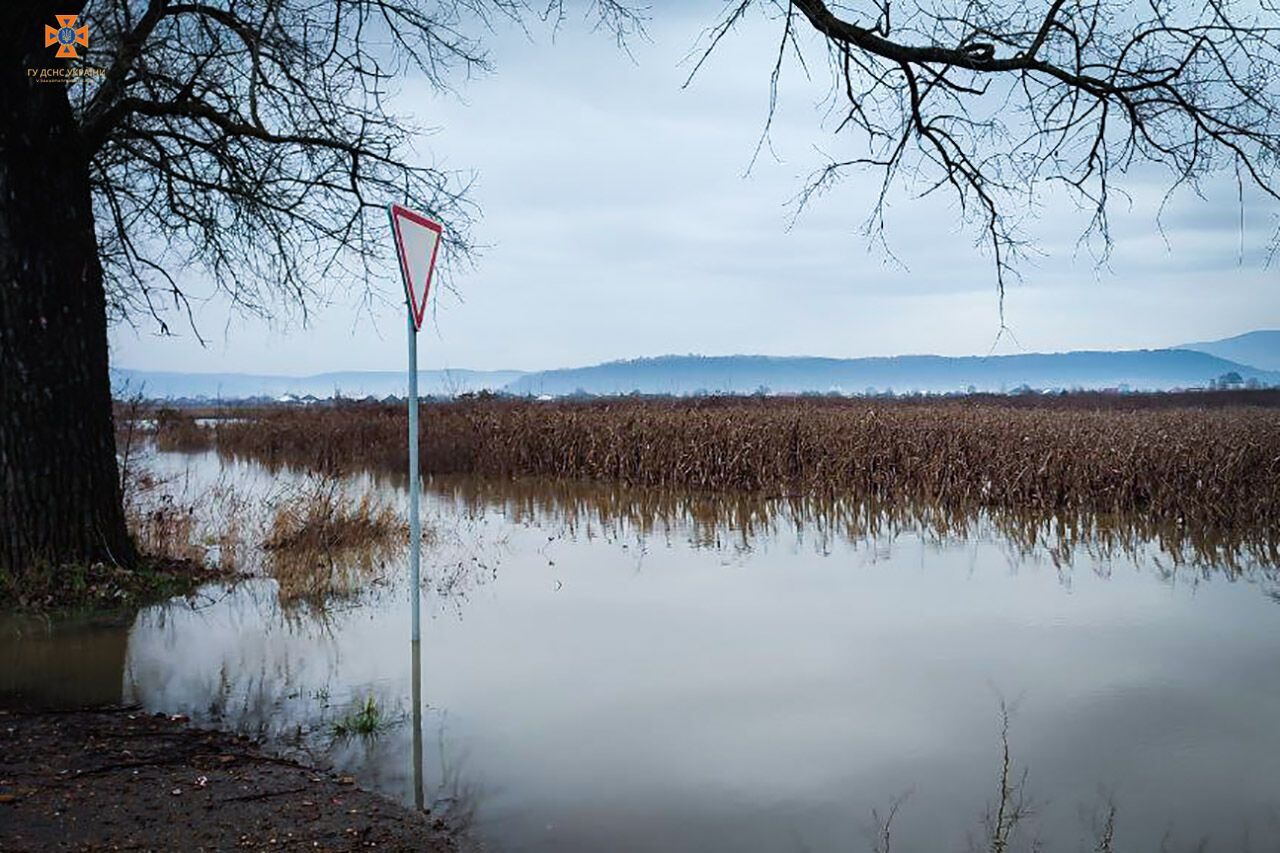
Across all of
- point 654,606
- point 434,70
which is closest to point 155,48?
point 434,70

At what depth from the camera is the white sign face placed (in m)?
6.41

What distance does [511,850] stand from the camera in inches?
165

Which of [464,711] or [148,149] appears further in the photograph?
[148,149]

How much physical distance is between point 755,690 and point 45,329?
684cm

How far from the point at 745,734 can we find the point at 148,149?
376 inches

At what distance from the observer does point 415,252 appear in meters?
6.63

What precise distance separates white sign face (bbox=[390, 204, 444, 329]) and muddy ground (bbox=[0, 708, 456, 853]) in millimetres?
2875

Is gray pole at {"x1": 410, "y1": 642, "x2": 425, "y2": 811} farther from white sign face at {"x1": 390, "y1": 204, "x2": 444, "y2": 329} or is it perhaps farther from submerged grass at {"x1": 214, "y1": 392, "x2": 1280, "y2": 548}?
submerged grass at {"x1": 214, "y1": 392, "x2": 1280, "y2": 548}

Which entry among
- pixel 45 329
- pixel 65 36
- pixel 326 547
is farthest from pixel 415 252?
pixel 326 547

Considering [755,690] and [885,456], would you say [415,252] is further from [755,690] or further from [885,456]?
[885,456]

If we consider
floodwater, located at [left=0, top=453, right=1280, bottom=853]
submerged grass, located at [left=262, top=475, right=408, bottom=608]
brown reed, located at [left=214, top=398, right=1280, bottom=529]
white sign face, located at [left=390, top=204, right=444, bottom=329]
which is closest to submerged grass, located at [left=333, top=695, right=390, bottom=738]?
floodwater, located at [left=0, top=453, right=1280, bottom=853]

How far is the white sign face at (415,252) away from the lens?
21.0 ft

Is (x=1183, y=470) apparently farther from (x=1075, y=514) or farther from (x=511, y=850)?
(x=511, y=850)

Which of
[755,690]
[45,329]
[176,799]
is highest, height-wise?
[45,329]
